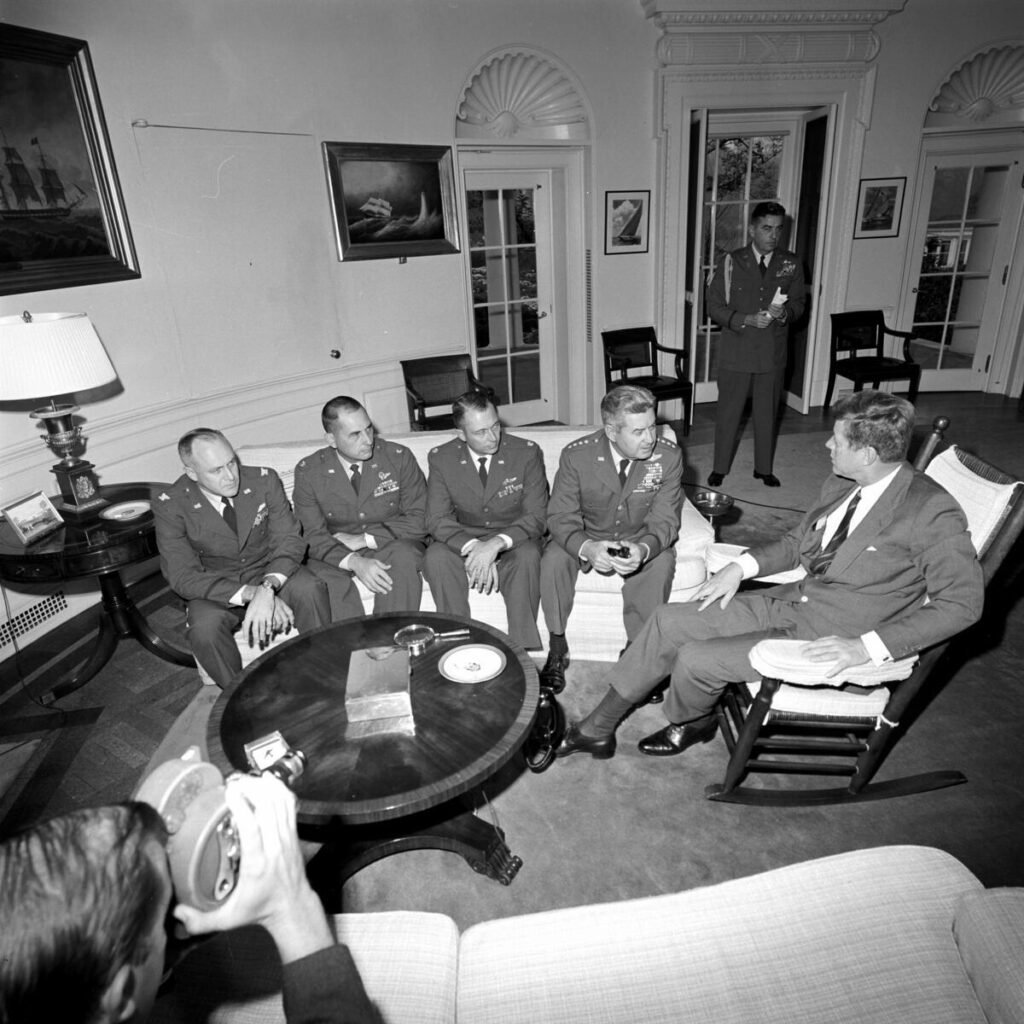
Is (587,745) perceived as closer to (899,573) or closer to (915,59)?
(899,573)

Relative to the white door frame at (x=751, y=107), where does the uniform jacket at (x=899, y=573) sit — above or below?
below

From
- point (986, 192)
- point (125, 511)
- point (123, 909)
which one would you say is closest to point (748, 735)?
point (123, 909)

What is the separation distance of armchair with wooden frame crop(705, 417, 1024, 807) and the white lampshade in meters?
2.63

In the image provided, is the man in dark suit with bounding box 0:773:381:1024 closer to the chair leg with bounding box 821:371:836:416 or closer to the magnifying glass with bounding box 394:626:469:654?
the magnifying glass with bounding box 394:626:469:654

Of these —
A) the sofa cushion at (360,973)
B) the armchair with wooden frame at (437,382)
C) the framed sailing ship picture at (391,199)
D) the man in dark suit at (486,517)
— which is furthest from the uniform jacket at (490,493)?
the framed sailing ship picture at (391,199)

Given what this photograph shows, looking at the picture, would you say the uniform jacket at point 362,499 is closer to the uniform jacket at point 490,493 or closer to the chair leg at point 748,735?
the uniform jacket at point 490,493

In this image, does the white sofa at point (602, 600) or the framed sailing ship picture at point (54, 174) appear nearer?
the white sofa at point (602, 600)

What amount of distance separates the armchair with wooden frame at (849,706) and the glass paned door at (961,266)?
4779 millimetres

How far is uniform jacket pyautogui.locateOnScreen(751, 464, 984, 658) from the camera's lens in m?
1.84

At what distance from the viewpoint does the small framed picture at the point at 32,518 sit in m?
2.68

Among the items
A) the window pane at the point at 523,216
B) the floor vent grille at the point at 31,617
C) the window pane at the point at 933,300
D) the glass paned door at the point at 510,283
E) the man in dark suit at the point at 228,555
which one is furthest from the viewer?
the window pane at the point at 933,300

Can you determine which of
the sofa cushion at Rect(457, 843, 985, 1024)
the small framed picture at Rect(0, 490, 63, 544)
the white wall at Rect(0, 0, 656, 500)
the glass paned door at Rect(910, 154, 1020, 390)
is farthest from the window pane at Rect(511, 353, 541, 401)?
the sofa cushion at Rect(457, 843, 985, 1024)

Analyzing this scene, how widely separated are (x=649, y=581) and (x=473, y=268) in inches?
146

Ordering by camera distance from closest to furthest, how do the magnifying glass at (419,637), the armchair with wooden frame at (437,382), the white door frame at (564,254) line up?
the magnifying glass at (419,637)
the armchair with wooden frame at (437,382)
the white door frame at (564,254)
